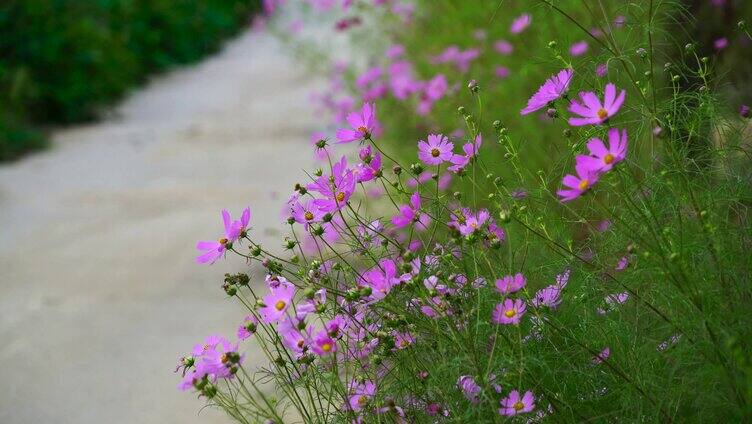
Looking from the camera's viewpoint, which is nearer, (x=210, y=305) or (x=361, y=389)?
(x=361, y=389)

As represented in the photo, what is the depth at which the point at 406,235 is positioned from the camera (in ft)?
9.64

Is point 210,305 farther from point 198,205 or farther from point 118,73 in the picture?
point 118,73

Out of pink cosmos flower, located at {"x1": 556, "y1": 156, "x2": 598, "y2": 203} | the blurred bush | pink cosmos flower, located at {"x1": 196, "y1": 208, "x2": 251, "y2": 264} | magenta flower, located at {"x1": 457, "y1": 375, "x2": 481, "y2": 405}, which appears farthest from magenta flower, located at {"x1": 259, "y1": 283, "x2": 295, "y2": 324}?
the blurred bush

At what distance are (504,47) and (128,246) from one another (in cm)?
172

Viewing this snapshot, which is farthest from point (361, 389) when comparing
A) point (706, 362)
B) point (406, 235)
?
point (406, 235)

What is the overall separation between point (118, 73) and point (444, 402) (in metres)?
6.60

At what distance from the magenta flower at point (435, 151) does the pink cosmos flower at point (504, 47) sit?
2110 mm

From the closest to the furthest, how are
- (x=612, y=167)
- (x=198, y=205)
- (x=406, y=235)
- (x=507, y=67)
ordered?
(x=612, y=167) < (x=406, y=235) < (x=507, y=67) < (x=198, y=205)

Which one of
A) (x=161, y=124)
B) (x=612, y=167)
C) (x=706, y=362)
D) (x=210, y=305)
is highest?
(x=161, y=124)

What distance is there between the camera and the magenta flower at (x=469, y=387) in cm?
119

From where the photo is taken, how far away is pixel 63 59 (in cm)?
656

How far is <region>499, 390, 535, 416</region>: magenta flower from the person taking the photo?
1.16 metres

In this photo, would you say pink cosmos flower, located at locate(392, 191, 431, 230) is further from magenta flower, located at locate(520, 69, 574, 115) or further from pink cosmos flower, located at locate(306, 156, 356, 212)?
magenta flower, located at locate(520, 69, 574, 115)

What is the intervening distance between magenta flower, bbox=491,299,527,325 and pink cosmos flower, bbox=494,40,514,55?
2300 mm
